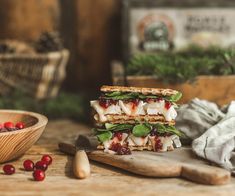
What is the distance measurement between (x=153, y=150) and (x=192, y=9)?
1.52 m

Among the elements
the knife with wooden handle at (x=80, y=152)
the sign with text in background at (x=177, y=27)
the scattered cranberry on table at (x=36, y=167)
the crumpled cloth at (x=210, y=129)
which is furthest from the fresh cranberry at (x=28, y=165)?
the sign with text in background at (x=177, y=27)

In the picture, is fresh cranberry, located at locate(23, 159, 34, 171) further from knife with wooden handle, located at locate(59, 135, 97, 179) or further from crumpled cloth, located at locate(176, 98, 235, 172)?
crumpled cloth, located at locate(176, 98, 235, 172)

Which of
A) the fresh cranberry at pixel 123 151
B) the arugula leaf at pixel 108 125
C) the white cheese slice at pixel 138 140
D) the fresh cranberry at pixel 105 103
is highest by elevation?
the fresh cranberry at pixel 105 103

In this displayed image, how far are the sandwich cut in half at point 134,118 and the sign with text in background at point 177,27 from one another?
1.32m

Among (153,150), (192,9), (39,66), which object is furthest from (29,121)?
(192,9)

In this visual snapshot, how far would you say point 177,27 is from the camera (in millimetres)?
3283

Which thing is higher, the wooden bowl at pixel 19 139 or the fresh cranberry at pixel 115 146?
the wooden bowl at pixel 19 139

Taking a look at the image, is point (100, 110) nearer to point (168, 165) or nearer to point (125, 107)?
point (125, 107)

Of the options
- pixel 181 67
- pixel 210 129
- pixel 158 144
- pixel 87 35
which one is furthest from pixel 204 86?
pixel 87 35

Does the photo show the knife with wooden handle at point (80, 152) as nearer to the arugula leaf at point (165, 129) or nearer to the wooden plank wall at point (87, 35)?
the arugula leaf at point (165, 129)

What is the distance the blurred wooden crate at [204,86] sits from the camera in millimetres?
2320

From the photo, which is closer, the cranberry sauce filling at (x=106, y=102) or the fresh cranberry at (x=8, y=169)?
the fresh cranberry at (x=8, y=169)

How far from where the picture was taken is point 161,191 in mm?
1652

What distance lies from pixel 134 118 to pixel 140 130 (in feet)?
0.15
